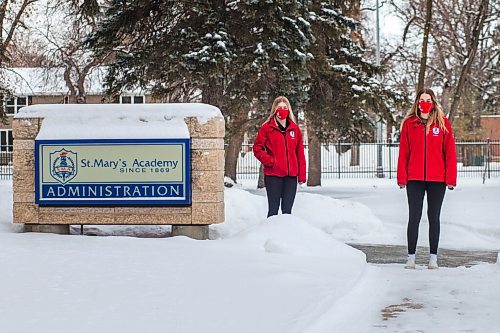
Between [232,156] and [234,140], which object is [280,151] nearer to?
[234,140]

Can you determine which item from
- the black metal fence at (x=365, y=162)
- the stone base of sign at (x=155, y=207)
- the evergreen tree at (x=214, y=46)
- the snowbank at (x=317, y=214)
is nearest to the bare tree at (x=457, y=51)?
A: the black metal fence at (x=365, y=162)

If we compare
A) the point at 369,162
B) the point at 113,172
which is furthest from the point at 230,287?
the point at 369,162

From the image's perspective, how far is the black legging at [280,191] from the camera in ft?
34.4

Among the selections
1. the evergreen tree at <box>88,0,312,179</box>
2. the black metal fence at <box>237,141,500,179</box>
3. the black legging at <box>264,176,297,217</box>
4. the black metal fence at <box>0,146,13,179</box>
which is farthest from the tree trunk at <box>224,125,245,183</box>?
the black metal fence at <box>0,146,13,179</box>

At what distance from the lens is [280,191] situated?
416 inches

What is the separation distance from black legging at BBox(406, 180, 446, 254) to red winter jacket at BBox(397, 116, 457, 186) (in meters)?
0.11

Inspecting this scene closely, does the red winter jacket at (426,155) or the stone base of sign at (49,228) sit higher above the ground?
the red winter jacket at (426,155)

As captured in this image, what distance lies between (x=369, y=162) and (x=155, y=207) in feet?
119

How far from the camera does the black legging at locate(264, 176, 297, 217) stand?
10500mm

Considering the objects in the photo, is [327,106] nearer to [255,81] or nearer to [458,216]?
[255,81]

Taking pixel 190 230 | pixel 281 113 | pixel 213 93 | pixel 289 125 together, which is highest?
pixel 213 93

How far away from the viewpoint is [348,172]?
4506cm

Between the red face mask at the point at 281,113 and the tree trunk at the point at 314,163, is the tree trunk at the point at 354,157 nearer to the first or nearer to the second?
the tree trunk at the point at 314,163

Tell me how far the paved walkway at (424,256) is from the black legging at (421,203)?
980mm
